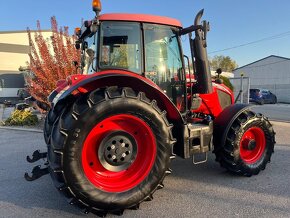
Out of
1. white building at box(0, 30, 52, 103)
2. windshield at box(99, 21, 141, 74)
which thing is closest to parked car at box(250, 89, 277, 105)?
white building at box(0, 30, 52, 103)

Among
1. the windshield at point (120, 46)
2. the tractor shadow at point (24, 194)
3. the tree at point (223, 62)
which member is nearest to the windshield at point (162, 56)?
the windshield at point (120, 46)

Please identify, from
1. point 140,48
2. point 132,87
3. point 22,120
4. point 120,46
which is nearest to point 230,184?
point 132,87

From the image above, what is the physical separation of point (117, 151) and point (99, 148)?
23 cm

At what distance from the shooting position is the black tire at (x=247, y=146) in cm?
456

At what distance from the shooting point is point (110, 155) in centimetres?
362

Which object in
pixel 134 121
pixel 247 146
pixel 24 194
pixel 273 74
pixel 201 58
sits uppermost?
pixel 273 74

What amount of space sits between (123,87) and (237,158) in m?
2.23

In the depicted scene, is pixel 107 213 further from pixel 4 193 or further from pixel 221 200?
pixel 4 193

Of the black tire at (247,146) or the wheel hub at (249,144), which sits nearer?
the black tire at (247,146)

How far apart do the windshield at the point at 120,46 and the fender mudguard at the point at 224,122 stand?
1621mm

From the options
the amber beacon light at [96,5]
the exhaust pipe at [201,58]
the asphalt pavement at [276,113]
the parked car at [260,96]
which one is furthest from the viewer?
the parked car at [260,96]

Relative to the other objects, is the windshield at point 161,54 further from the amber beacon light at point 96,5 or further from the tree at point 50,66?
the tree at point 50,66

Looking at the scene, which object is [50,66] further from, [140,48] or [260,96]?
[260,96]

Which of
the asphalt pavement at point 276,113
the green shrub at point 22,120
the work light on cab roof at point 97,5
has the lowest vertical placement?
the asphalt pavement at point 276,113
